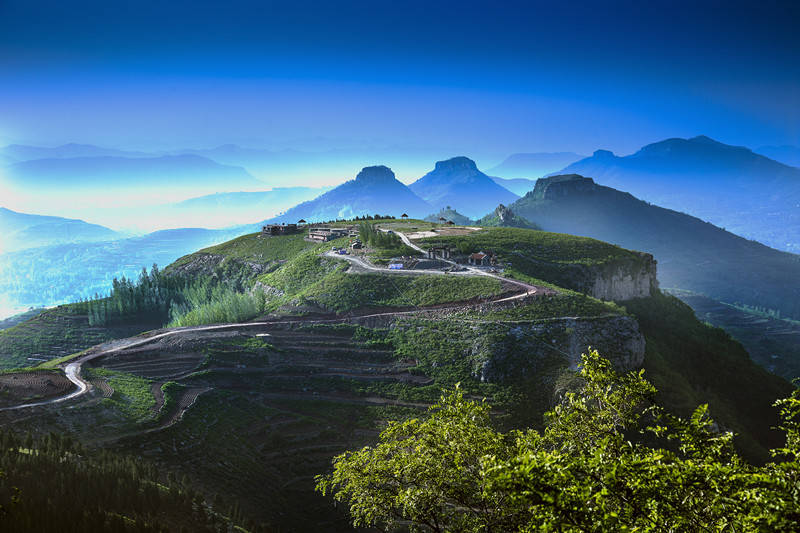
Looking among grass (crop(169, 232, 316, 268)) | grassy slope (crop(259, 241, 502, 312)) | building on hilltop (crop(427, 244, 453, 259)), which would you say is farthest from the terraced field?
grass (crop(169, 232, 316, 268))

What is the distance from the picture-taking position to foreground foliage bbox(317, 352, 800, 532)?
1332 cm

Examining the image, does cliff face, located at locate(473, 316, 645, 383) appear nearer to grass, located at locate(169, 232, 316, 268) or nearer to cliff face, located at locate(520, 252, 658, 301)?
cliff face, located at locate(520, 252, 658, 301)

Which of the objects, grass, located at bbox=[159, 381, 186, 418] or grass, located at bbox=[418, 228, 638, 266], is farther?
grass, located at bbox=[418, 228, 638, 266]

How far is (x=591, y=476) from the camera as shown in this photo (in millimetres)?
14805

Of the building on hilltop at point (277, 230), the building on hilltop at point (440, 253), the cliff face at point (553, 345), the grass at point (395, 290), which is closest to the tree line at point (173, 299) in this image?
the grass at point (395, 290)

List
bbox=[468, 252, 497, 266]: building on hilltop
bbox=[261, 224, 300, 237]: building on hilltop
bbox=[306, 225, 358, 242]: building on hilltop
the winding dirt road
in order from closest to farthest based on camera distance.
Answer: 1. the winding dirt road
2. bbox=[468, 252, 497, 266]: building on hilltop
3. bbox=[306, 225, 358, 242]: building on hilltop
4. bbox=[261, 224, 300, 237]: building on hilltop

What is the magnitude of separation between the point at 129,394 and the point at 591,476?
5462 cm

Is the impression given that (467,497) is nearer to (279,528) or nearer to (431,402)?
(279,528)

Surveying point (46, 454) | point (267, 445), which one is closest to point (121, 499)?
point (46, 454)

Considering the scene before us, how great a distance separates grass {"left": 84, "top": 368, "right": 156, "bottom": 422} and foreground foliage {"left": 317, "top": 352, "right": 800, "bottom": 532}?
35869mm

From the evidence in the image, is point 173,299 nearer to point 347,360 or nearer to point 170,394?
point 170,394

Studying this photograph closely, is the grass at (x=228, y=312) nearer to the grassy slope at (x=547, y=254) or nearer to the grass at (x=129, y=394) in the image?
the grass at (x=129, y=394)

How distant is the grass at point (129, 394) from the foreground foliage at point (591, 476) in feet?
118

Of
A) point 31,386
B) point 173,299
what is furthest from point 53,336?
point 31,386
